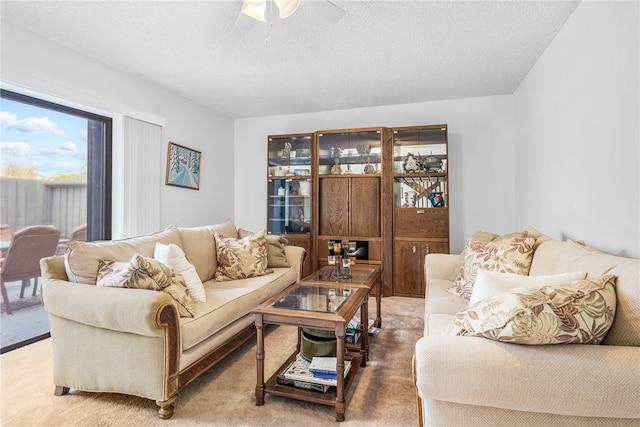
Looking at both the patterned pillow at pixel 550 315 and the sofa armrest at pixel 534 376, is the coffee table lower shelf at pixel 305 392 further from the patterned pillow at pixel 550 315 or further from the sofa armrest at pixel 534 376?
the patterned pillow at pixel 550 315

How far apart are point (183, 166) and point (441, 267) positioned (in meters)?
3.28

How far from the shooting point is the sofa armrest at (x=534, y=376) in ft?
3.39

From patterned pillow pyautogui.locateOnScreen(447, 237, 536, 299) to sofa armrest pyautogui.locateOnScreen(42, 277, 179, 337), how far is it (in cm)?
190

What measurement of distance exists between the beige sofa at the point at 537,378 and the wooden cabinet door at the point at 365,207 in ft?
10.3

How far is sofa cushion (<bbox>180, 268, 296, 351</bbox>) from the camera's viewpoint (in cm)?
193

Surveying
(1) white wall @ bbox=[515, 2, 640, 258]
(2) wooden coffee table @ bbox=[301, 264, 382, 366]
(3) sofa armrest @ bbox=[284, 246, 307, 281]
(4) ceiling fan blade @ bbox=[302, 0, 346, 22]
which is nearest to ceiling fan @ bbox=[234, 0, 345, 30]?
(4) ceiling fan blade @ bbox=[302, 0, 346, 22]

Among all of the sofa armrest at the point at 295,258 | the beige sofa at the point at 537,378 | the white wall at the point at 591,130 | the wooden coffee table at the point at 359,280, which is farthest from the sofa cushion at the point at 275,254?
the white wall at the point at 591,130

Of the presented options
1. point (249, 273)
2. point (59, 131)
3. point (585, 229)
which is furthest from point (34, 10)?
point (585, 229)

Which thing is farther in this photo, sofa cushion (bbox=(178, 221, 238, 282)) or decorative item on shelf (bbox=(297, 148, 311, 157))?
decorative item on shelf (bbox=(297, 148, 311, 157))

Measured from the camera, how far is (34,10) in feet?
7.70

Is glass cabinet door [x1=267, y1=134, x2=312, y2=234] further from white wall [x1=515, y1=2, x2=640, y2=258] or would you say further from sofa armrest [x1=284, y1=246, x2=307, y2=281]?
white wall [x1=515, y1=2, x2=640, y2=258]

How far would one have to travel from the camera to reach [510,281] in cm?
143

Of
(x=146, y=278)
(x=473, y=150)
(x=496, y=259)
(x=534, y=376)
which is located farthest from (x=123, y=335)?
(x=473, y=150)

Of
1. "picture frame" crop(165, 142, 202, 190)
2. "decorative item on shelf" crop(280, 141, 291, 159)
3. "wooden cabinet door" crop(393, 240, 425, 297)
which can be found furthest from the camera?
"decorative item on shelf" crop(280, 141, 291, 159)
